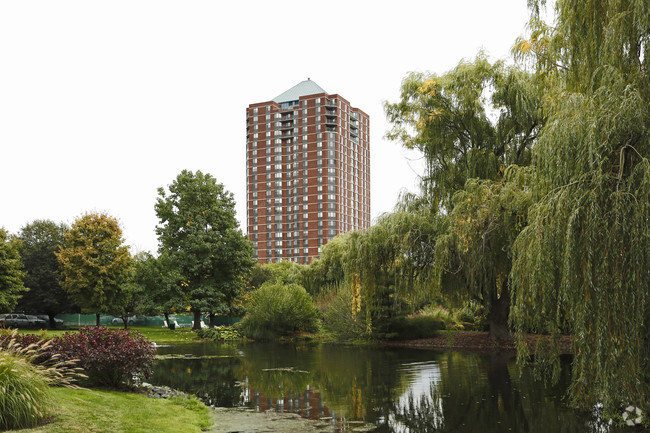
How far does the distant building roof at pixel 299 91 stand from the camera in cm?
15325

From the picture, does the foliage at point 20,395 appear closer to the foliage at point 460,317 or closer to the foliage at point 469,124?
the foliage at point 469,124

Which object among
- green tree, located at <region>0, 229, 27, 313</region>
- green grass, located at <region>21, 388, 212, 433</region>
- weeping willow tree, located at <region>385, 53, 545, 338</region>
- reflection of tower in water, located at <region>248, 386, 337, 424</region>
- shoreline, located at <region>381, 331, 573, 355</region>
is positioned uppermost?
weeping willow tree, located at <region>385, 53, 545, 338</region>

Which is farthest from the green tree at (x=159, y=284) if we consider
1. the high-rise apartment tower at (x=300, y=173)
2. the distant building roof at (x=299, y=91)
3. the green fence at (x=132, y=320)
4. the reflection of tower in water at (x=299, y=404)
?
the distant building roof at (x=299, y=91)

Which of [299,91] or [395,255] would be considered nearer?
[395,255]

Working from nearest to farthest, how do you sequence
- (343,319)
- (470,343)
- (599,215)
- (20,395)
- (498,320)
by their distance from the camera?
(20,395)
(599,215)
(498,320)
(470,343)
(343,319)

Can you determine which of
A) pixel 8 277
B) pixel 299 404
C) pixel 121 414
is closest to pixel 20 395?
pixel 121 414

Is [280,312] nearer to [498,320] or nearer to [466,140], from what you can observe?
[498,320]

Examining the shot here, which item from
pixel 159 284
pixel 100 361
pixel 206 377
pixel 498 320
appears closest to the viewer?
pixel 100 361

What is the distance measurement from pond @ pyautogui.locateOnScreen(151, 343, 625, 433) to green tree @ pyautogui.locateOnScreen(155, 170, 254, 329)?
20.6m

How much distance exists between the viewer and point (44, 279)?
1954 inches

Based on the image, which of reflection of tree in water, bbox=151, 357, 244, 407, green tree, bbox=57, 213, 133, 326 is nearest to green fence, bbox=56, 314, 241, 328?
green tree, bbox=57, 213, 133, 326

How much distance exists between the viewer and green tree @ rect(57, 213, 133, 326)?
45031 mm

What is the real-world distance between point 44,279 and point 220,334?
19.2 metres

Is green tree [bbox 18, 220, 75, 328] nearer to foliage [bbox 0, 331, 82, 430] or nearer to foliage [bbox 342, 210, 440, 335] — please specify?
foliage [bbox 342, 210, 440, 335]
